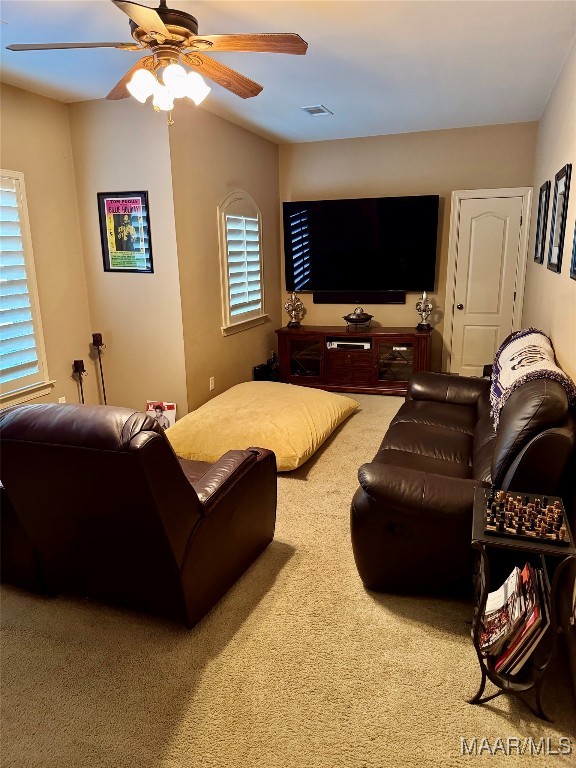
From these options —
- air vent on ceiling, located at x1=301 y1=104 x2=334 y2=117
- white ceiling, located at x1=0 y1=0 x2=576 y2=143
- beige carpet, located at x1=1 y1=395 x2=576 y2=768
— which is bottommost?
beige carpet, located at x1=1 y1=395 x2=576 y2=768

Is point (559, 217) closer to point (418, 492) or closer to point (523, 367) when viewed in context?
point (523, 367)

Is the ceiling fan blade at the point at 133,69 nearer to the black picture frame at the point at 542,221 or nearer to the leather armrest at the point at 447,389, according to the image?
the leather armrest at the point at 447,389

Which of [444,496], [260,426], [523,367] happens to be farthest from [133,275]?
[444,496]

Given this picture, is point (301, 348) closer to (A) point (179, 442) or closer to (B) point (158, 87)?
(A) point (179, 442)

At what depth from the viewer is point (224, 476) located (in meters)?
2.18

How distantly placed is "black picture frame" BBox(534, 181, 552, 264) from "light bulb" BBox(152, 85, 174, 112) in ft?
9.63

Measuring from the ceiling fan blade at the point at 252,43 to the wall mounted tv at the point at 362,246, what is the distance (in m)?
3.58

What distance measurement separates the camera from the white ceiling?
2.55m

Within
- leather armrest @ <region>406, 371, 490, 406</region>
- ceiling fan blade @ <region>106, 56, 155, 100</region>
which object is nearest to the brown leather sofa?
leather armrest @ <region>406, 371, 490, 406</region>

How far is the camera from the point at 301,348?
5773 mm

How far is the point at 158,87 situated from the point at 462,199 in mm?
4015

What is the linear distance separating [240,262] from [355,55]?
2.28 metres

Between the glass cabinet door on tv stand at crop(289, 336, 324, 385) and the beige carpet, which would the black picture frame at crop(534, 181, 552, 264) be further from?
the beige carpet

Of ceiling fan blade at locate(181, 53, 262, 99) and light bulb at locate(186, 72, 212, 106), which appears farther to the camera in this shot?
ceiling fan blade at locate(181, 53, 262, 99)
